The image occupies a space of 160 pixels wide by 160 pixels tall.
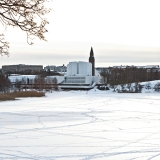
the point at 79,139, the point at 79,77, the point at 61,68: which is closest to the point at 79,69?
the point at 79,77

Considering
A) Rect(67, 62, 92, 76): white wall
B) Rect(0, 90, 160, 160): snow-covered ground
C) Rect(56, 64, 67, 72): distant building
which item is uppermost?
Rect(56, 64, 67, 72): distant building

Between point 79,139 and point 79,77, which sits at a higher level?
point 79,77

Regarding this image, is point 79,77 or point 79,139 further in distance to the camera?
point 79,77

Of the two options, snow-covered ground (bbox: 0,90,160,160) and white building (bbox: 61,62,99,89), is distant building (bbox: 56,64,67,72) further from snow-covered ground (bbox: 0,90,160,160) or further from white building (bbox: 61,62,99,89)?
snow-covered ground (bbox: 0,90,160,160)

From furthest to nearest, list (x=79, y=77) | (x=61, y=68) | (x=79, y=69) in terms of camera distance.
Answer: (x=61, y=68) < (x=79, y=69) < (x=79, y=77)

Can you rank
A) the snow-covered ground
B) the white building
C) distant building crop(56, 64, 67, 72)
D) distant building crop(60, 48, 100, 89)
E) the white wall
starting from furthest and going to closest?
distant building crop(56, 64, 67, 72)
the white wall
the white building
distant building crop(60, 48, 100, 89)
the snow-covered ground

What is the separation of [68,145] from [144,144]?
143 centimetres

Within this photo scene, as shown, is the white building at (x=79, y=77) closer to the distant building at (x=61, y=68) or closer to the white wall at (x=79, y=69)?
the white wall at (x=79, y=69)

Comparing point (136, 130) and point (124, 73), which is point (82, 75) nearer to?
point (124, 73)

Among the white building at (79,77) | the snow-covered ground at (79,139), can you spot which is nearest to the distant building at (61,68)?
the white building at (79,77)

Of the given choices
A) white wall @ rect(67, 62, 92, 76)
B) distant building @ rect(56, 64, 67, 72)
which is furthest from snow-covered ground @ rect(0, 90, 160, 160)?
distant building @ rect(56, 64, 67, 72)

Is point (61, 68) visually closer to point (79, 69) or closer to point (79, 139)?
point (79, 69)

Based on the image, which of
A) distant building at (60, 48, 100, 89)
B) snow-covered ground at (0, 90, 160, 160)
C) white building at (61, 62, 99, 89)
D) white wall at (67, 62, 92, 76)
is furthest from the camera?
white wall at (67, 62, 92, 76)

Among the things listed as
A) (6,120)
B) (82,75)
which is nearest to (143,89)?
(82,75)
